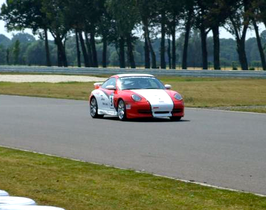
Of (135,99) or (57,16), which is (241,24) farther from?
(135,99)

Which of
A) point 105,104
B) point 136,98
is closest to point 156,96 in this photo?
point 136,98

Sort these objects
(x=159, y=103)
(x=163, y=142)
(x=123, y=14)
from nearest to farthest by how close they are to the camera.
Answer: (x=163, y=142)
(x=159, y=103)
(x=123, y=14)

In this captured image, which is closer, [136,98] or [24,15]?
[136,98]

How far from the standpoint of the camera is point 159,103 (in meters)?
22.6

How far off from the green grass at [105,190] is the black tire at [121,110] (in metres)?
10.5

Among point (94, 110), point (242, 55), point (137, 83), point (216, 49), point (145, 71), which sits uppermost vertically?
point (216, 49)

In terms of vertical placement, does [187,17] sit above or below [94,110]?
above

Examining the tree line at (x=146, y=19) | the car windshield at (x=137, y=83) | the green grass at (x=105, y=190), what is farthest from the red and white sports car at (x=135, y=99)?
the tree line at (x=146, y=19)

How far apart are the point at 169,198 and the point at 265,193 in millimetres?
1243

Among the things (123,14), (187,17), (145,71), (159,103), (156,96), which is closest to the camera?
(159,103)

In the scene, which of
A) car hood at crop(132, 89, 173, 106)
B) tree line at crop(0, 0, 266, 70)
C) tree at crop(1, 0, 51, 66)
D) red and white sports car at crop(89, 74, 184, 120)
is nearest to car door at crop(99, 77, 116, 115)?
red and white sports car at crop(89, 74, 184, 120)

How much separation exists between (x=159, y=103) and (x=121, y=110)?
1.16 metres

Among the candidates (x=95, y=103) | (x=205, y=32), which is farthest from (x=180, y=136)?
(x=205, y=32)

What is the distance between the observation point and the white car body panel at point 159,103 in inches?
888
